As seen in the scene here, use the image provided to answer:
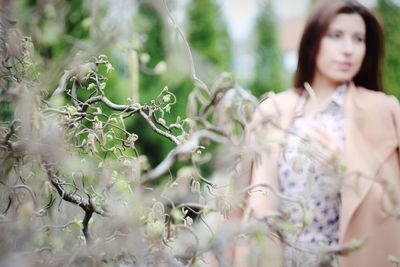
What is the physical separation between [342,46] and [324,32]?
104 mm

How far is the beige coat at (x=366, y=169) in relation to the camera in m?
2.48

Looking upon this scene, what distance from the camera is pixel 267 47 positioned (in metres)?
9.95

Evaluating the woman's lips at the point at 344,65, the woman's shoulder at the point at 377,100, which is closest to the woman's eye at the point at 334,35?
the woman's lips at the point at 344,65

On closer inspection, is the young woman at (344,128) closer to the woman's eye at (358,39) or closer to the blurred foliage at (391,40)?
the woman's eye at (358,39)

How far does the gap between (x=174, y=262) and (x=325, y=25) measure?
1.84m

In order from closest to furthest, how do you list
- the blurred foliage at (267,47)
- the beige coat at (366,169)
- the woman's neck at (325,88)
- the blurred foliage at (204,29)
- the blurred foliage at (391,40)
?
the beige coat at (366,169) < the woman's neck at (325,88) < the blurred foliage at (391,40) < the blurred foliage at (204,29) < the blurred foliage at (267,47)

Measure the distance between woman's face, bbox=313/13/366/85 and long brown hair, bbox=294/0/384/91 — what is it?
0.08 feet

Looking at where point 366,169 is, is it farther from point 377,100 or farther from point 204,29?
point 204,29

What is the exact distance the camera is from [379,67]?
2.83m

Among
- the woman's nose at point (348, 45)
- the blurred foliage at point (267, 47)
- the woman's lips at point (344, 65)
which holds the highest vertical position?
the woman's nose at point (348, 45)

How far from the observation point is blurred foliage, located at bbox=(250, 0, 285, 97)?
9.51m

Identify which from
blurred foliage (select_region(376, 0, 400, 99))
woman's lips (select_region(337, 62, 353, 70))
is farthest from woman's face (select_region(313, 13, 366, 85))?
blurred foliage (select_region(376, 0, 400, 99))

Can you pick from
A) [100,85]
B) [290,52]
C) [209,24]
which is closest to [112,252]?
[100,85]

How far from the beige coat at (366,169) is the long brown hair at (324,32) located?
0.08 m
